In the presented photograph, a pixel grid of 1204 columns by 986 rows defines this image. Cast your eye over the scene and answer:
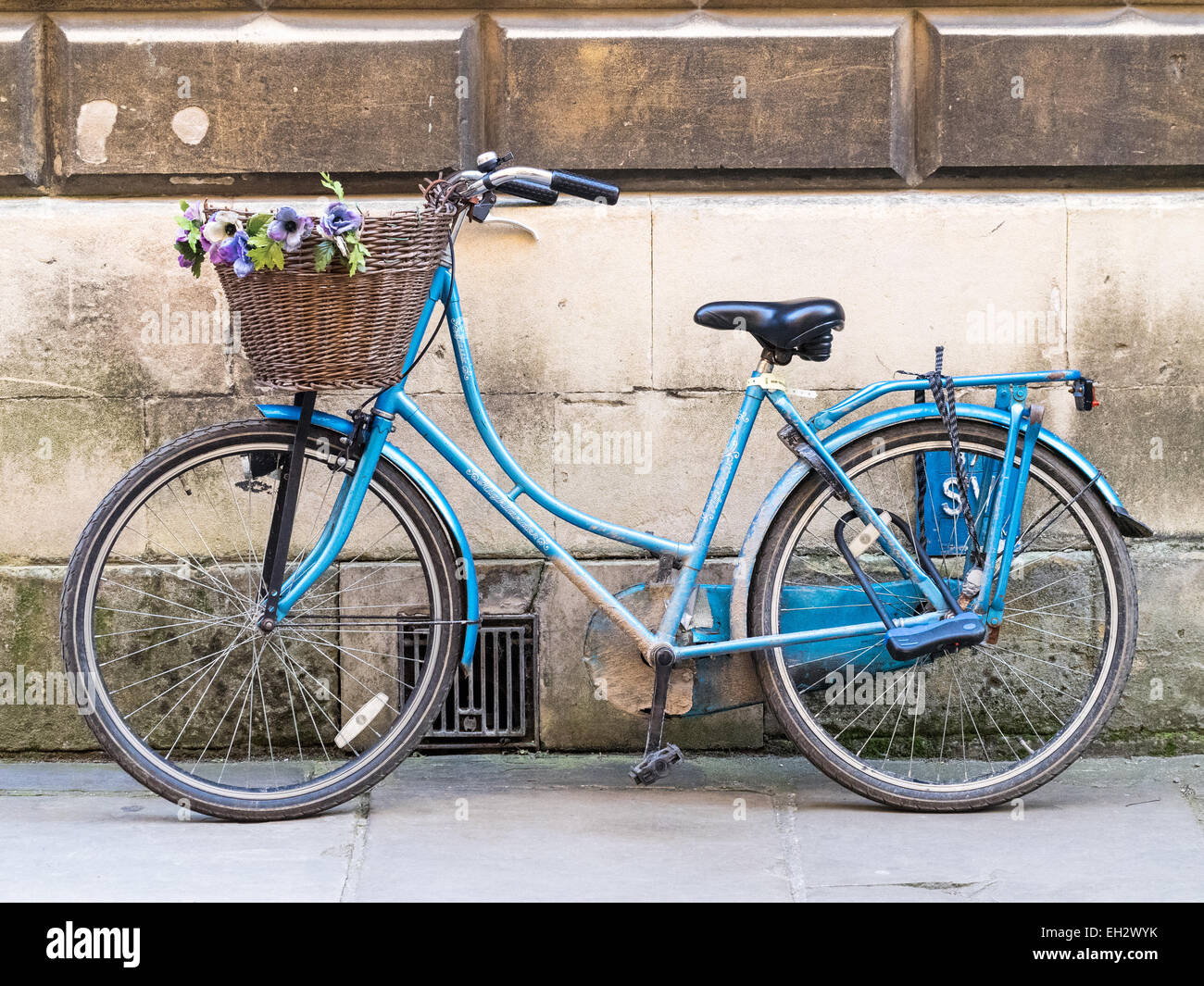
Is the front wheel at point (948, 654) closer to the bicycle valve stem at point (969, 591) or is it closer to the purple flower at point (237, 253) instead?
the bicycle valve stem at point (969, 591)

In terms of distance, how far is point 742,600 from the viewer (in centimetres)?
370

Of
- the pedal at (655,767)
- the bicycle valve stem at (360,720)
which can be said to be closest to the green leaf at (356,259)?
the bicycle valve stem at (360,720)

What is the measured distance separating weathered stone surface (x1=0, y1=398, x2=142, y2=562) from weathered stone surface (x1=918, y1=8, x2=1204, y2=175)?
264 cm

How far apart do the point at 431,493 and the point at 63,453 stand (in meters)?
1.42

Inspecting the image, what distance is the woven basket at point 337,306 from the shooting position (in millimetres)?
3193

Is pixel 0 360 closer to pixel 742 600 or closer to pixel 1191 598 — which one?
pixel 742 600

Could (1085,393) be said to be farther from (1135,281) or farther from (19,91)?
(19,91)

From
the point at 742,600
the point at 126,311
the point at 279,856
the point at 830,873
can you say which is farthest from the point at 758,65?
the point at 279,856

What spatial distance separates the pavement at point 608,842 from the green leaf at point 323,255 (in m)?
1.37

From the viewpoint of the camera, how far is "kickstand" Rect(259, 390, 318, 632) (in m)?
3.47

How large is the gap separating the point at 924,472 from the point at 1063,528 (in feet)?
2.32

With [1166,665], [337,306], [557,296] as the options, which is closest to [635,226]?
[557,296]

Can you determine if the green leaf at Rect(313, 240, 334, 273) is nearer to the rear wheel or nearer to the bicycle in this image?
the bicycle

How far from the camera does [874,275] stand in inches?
169
